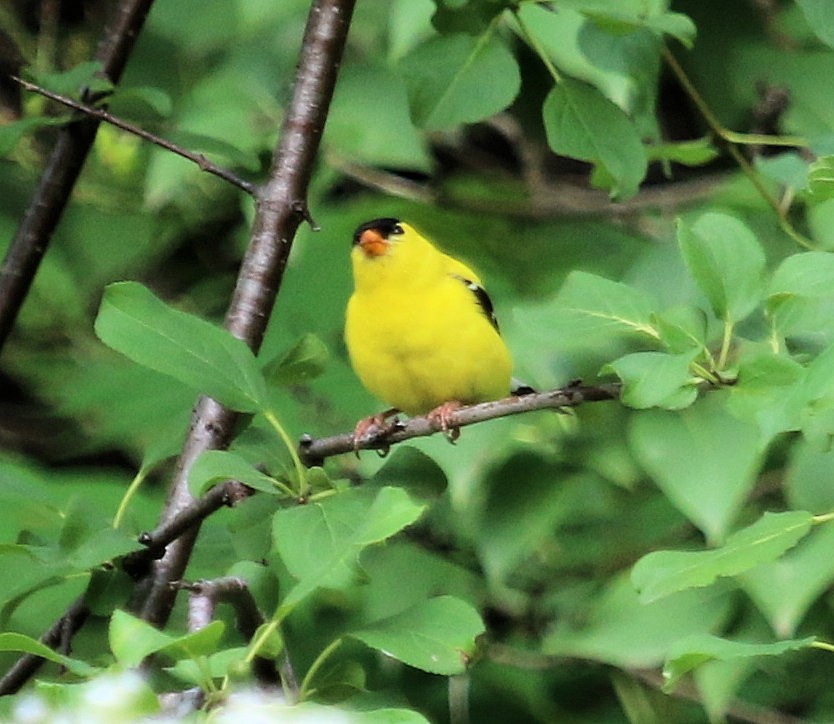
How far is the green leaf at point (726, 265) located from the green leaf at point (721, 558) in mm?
258

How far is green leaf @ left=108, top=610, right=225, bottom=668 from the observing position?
1084 mm

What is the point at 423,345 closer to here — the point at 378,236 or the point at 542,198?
the point at 378,236

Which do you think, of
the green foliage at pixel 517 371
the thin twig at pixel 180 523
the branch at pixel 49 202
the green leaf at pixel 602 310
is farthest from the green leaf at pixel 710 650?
the branch at pixel 49 202

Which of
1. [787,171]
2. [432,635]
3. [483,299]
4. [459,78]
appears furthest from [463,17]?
[432,635]

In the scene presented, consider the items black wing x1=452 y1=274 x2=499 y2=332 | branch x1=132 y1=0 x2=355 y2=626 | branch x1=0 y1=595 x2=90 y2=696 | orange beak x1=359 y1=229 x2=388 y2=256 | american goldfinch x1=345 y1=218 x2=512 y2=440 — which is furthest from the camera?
orange beak x1=359 y1=229 x2=388 y2=256

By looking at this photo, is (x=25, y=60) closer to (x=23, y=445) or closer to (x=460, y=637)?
(x=23, y=445)

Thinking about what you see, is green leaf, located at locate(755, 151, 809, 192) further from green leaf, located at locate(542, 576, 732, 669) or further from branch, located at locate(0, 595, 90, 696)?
branch, located at locate(0, 595, 90, 696)

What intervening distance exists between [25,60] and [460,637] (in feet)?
10.5

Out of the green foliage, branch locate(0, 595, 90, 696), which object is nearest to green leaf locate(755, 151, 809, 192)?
the green foliage

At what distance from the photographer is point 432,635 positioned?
1.35 meters

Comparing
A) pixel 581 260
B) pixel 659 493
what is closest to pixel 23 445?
pixel 581 260

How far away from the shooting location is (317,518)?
1.40 metres

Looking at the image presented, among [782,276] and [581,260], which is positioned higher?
[782,276]

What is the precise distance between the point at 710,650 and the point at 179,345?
66 centimetres
